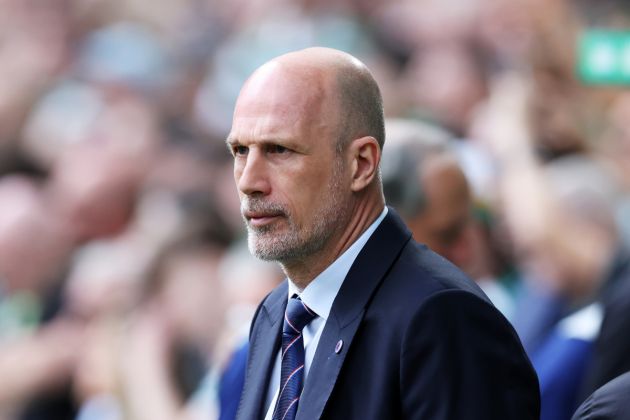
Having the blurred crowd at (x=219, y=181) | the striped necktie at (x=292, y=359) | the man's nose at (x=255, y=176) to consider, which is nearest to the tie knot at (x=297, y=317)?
the striped necktie at (x=292, y=359)

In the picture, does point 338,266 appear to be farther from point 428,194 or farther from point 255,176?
point 428,194

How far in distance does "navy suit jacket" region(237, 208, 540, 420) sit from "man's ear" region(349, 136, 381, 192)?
0.33 feet

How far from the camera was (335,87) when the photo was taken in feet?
7.10

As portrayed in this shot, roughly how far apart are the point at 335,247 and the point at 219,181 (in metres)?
3.94

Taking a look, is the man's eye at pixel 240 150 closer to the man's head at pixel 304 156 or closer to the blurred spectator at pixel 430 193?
the man's head at pixel 304 156

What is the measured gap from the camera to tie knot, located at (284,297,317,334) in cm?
219

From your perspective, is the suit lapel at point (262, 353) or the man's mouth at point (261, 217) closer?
the man's mouth at point (261, 217)

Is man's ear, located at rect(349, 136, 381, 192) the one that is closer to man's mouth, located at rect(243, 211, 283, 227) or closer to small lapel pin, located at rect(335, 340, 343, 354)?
man's mouth, located at rect(243, 211, 283, 227)

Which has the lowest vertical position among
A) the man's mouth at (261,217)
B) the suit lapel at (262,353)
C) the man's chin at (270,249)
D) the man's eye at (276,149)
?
the suit lapel at (262,353)

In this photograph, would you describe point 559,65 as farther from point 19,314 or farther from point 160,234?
point 19,314

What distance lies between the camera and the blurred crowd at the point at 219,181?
3678 millimetres

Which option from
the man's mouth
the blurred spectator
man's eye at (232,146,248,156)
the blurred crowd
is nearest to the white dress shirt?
the man's mouth

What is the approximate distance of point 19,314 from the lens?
21.2ft

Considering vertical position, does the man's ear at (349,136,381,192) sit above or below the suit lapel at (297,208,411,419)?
above
